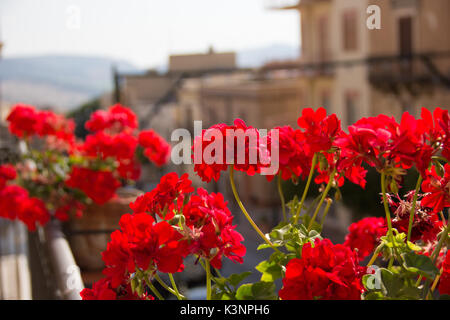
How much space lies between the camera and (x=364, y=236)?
0.90 meters

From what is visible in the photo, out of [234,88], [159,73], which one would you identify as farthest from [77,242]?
[234,88]

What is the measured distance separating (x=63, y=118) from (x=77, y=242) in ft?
2.20

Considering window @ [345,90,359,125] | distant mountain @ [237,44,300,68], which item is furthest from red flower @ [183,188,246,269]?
distant mountain @ [237,44,300,68]

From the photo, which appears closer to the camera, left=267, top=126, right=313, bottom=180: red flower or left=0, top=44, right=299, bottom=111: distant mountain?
left=267, top=126, right=313, bottom=180: red flower

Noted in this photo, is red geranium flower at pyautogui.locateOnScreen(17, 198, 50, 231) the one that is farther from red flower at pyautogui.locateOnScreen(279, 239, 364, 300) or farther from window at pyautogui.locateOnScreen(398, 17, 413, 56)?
window at pyautogui.locateOnScreen(398, 17, 413, 56)

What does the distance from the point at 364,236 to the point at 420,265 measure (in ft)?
0.94

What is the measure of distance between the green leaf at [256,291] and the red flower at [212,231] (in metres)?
0.03

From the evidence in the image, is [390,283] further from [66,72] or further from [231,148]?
[66,72]

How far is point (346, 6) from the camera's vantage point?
34.7 feet

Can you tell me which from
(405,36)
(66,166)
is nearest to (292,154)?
(66,166)

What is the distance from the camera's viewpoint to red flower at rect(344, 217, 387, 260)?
89 cm

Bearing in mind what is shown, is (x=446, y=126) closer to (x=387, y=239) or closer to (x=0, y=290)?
(x=387, y=239)

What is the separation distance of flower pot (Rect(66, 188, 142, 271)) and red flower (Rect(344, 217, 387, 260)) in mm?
935

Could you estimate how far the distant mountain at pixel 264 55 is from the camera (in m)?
12.0
